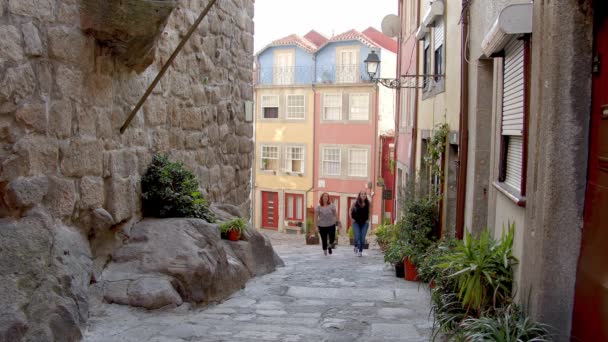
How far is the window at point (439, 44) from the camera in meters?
9.68

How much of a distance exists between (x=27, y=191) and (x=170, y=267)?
1.52m

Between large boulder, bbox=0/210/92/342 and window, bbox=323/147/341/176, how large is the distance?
76.7 ft

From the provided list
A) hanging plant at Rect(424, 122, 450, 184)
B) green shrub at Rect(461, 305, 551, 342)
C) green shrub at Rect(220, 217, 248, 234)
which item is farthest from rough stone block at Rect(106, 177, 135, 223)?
hanging plant at Rect(424, 122, 450, 184)

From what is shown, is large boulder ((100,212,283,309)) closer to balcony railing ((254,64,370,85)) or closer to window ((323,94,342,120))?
window ((323,94,342,120))

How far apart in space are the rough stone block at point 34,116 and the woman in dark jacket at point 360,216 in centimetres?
804

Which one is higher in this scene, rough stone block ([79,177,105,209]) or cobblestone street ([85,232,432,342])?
rough stone block ([79,177,105,209])

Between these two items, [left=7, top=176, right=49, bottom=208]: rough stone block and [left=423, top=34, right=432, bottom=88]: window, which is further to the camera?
[left=423, top=34, right=432, bottom=88]: window

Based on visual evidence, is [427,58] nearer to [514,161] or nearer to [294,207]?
[514,161]

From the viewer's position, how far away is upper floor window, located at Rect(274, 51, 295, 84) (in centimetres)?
2872

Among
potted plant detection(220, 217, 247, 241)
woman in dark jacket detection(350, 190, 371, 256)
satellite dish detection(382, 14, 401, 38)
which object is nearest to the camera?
potted plant detection(220, 217, 247, 241)

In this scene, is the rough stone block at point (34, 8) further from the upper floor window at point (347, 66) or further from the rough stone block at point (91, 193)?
the upper floor window at point (347, 66)

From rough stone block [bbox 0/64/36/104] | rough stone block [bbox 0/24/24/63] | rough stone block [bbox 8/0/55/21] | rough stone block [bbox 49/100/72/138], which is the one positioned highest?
rough stone block [bbox 8/0/55/21]

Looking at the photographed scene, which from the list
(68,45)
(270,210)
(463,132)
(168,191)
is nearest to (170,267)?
(168,191)

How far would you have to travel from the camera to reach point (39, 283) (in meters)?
3.75
